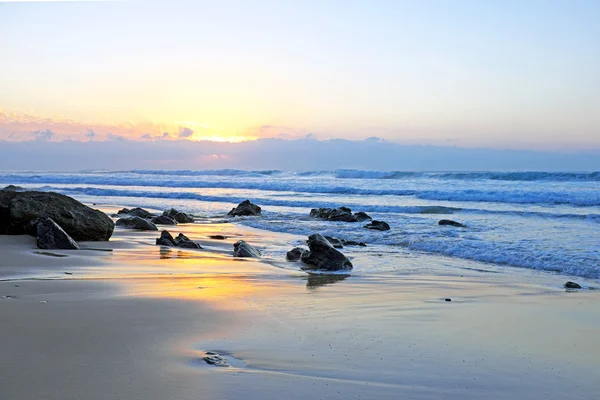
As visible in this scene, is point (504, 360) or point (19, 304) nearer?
point (504, 360)

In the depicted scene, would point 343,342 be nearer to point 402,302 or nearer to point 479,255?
point 402,302

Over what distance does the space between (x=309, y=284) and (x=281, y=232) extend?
26.8 ft

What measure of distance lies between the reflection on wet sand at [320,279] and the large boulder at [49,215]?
14.6ft

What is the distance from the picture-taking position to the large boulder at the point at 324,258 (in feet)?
28.6

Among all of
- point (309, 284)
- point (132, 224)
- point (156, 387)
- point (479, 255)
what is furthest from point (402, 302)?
point (132, 224)

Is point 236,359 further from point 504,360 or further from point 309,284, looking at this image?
point 309,284

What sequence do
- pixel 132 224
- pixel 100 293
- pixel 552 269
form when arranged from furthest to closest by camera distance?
pixel 132 224, pixel 552 269, pixel 100 293

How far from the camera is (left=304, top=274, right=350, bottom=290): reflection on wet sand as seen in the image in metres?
7.25

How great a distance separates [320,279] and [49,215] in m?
5.00

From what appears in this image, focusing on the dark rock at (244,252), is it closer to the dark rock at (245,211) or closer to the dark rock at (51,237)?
the dark rock at (51,237)

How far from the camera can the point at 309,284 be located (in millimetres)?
7316

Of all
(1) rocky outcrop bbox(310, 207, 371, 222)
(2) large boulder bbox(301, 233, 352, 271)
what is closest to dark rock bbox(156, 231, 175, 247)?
(2) large boulder bbox(301, 233, 352, 271)

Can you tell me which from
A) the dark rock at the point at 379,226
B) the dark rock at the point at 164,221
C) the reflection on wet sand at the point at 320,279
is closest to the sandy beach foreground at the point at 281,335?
the reflection on wet sand at the point at 320,279

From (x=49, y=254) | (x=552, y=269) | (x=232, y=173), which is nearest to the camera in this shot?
(x=49, y=254)
